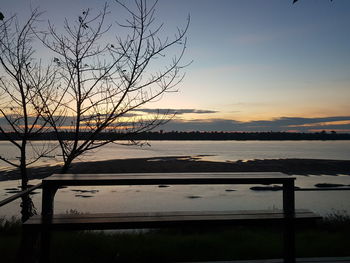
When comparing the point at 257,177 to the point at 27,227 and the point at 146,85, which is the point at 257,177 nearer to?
the point at 27,227

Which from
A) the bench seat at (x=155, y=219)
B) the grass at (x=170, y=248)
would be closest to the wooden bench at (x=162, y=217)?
the bench seat at (x=155, y=219)

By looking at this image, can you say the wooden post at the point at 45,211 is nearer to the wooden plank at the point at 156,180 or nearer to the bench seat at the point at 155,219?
the wooden plank at the point at 156,180

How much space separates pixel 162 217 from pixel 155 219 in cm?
10

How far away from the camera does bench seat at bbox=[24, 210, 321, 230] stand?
2.56 m

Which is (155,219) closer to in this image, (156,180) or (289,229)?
(156,180)

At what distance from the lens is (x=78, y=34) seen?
4.80 metres

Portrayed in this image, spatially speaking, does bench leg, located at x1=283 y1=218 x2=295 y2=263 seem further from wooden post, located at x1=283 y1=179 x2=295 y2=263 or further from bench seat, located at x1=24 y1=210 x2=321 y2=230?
bench seat, located at x1=24 y1=210 x2=321 y2=230

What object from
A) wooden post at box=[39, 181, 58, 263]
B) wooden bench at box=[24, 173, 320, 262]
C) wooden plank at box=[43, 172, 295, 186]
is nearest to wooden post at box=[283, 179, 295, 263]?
wooden bench at box=[24, 173, 320, 262]

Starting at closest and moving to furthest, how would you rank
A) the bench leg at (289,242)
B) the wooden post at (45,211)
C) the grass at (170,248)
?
1. the wooden post at (45,211)
2. the bench leg at (289,242)
3. the grass at (170,248)

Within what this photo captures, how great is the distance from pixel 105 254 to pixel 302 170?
3301cm

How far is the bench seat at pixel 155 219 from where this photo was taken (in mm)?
2557

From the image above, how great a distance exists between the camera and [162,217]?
2.75 metres

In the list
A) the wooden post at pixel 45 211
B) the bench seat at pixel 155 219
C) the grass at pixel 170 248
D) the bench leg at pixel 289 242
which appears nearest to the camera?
the bench seat at pixel 155 219

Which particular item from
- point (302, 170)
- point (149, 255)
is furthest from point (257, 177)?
point (302, 170)
